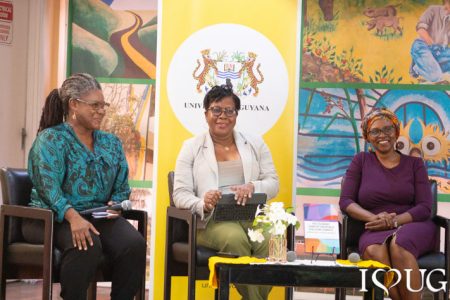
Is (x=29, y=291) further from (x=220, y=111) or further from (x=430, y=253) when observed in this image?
(x=430, y=253)

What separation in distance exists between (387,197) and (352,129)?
1232 millimetres

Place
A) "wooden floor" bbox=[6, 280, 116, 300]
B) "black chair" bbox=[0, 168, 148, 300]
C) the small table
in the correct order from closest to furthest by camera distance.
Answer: the small table < "black chair" bbox=[0, 168, 148, 300] < "wooden floor" bbox=[6, 280, 116, 300]

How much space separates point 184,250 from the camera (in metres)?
4.57

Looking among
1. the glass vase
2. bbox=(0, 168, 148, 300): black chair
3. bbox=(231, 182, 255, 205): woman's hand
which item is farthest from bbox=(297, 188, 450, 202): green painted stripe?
the glass vase

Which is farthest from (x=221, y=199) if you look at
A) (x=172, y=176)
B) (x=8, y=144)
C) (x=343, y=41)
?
(x=8, y=144)

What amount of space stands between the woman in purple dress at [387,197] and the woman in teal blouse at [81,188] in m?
1.36

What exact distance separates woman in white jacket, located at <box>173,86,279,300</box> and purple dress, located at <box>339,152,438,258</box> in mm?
540

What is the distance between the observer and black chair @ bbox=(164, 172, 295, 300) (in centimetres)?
442

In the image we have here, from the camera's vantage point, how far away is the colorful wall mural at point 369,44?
591cm

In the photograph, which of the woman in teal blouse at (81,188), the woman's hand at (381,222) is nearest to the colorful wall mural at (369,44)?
the woman's hand at (381,222)

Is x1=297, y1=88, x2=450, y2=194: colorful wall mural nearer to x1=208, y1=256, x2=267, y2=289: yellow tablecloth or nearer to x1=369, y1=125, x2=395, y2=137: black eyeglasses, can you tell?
x1=369, y1=125, x2=395, y2=137: black eyeglasses

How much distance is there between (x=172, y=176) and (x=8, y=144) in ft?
6.58

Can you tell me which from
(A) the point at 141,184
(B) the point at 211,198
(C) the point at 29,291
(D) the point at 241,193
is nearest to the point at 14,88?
(A) the point at 141,184

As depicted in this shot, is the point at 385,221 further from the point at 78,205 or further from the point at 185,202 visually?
the point at 78,205
